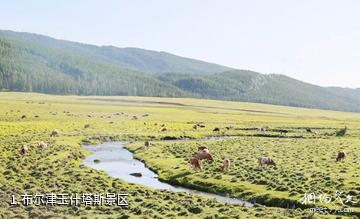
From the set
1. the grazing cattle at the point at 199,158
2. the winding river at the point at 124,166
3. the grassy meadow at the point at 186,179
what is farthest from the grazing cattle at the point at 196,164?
the winding river at the point at 124,166

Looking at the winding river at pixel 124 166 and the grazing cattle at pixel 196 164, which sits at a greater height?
the grazing cattle at pixel 196 164

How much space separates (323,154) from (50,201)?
3608 cm

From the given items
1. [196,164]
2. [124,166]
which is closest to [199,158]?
[196,164]

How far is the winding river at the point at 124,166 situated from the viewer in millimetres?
36969

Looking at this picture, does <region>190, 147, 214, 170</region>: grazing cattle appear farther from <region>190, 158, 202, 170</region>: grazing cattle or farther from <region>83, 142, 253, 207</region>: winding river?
<region>83, 142, 253, 207</region>: winding river

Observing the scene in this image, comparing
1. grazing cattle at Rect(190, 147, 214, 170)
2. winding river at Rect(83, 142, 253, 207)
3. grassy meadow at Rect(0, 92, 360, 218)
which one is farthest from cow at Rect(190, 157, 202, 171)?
winding river at Rect(83, 142, 253, 207)

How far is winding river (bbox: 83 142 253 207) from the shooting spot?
37.0m

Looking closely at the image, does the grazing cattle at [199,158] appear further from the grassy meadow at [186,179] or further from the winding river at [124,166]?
the winding river at [124,166]

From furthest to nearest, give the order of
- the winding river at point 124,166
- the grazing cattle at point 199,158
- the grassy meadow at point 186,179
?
the grazing cattle at point 199,158 → the winding river at point 124,166 → the grassy meadow at point 186,179

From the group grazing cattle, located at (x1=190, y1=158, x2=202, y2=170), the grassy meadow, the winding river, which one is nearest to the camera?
the grassy meadow

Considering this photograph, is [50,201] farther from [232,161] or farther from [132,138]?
[132,138]

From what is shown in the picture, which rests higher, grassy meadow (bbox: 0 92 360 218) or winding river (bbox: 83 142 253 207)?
grassy meadow (bbox: 0 92 360 218)

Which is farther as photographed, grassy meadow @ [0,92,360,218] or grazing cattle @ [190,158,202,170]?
grazing cattle @ [190,158,202,170]

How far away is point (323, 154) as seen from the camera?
2192 inches
